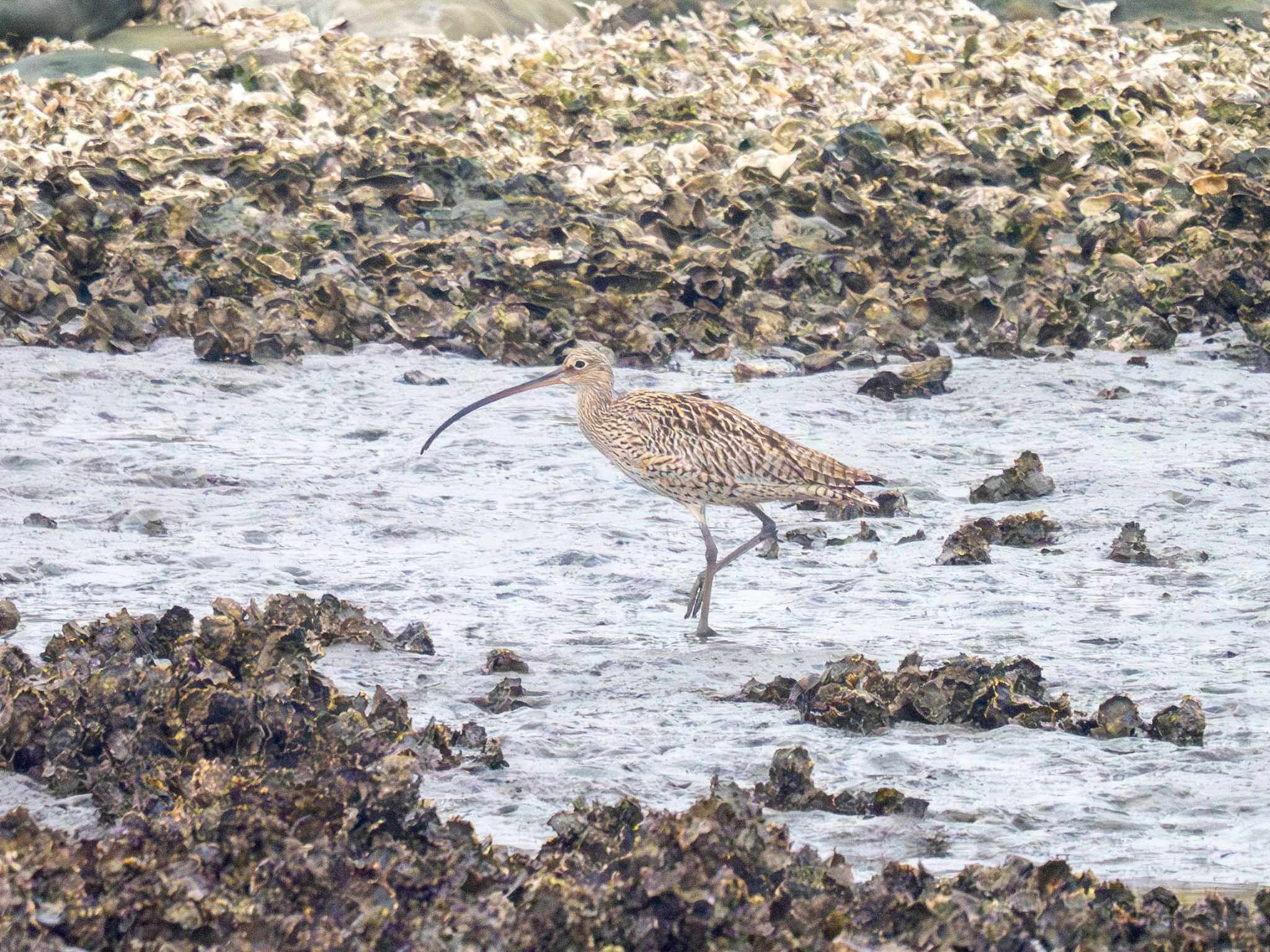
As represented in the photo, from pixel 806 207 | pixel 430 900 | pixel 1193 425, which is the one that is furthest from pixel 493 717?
pixel 806 207

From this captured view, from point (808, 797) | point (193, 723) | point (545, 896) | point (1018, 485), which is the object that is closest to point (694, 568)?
point (1018, 485)

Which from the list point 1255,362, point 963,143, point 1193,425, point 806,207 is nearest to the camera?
point 1193,425

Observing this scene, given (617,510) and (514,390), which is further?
(514,390)

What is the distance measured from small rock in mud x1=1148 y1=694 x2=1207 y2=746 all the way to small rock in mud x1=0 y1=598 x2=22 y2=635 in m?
3.59

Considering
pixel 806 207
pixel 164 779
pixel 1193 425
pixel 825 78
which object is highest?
pixel 825 78

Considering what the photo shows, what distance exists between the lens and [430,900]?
4.00 m

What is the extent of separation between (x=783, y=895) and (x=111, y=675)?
211cm

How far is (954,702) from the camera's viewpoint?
5727mm

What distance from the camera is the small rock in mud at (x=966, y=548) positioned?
7702 mm

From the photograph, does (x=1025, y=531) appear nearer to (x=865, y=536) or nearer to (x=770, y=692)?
(x=865, y=536)

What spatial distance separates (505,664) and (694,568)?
2.07 meters

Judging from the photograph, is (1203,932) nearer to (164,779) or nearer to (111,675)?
(164,779)

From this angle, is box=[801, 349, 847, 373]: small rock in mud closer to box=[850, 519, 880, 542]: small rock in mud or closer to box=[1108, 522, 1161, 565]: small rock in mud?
box=[850, 519, 880, 542]: small rock in mud

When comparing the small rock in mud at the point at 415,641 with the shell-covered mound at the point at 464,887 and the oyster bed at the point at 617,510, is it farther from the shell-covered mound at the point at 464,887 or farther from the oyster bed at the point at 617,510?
the shell-covered mound at the point at 464,887
